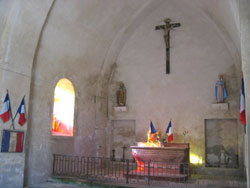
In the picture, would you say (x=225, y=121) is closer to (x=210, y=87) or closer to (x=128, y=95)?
(x=210, y=87)

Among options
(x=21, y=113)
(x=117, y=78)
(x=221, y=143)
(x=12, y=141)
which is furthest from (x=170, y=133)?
(x=12, y=141)

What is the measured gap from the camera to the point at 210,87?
11.7 metres

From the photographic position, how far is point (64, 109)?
37.1ft

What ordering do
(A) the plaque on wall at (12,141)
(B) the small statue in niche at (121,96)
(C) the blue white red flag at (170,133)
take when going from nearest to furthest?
(A) the plaque on wall at (12,141) < (C) the blue white red flag at (170,133) < (B) the small statue in niche at (121,96)

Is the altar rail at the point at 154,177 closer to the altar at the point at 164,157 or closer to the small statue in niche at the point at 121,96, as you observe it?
the altar at the point at 164,157

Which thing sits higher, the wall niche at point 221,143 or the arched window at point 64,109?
the arched window at point 64,109

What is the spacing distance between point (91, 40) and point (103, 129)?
3841 millimetres

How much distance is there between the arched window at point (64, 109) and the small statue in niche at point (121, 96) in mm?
2367

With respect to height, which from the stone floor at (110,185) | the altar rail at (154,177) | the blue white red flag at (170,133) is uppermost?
the blue white red flag at (170,133)

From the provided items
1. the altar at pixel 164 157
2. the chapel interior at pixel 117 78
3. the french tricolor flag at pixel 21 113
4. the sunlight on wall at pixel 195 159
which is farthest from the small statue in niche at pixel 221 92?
the french tricolor flag at pixel 21 113

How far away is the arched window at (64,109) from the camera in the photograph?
36.2 feet

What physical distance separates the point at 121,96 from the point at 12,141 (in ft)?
18.5

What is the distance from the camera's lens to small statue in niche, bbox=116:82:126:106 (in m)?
12.8

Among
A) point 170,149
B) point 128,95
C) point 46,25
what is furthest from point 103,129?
point 46,25
